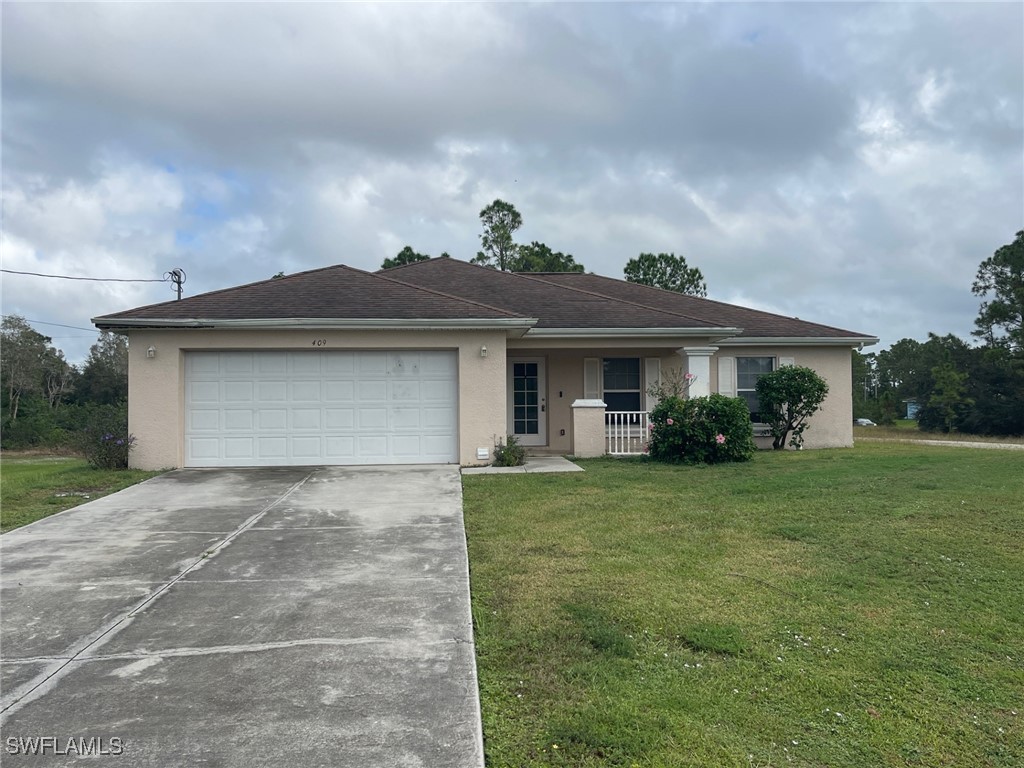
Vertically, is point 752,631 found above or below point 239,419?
below

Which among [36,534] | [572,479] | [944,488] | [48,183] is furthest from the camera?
[48,183]

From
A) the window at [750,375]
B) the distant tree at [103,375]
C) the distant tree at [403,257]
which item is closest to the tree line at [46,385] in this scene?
the distant tree at [103,375]

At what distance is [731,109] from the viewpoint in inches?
592

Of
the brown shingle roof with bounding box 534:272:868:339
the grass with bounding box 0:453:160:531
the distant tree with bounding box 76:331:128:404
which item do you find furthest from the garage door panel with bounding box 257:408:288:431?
the distant tree with bounding box 76:331:128:404

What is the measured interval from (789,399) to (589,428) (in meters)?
4.87

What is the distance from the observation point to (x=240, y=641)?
155 inches

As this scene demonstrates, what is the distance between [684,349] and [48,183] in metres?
18.5

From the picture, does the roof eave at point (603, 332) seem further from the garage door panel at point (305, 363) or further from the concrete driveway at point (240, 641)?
the concrete driveway at point (240, 641)

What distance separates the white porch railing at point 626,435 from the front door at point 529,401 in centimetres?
178

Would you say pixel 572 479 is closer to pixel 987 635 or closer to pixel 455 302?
pixel 455 302

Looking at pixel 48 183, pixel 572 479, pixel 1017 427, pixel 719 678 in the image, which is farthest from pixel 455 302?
pixel 1017 427

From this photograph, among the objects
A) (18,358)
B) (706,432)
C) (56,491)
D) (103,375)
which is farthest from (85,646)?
(103,375)

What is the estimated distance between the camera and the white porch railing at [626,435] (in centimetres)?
1327

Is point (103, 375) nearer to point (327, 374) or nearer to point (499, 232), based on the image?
point (499, 232)
